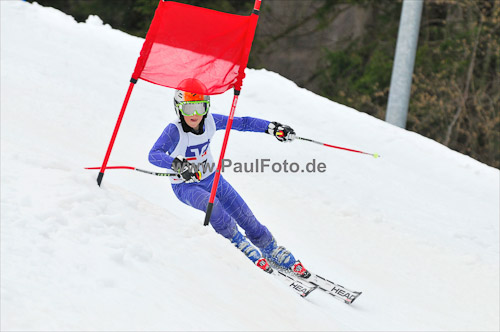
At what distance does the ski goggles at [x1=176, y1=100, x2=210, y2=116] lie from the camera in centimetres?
403

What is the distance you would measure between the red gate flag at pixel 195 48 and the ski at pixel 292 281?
129 cm

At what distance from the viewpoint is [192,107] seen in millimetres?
4051

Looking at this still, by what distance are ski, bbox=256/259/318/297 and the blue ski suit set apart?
26cm

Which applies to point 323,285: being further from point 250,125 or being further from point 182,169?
point 182,169

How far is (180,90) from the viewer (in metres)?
3.99

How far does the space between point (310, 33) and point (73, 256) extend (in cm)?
1577

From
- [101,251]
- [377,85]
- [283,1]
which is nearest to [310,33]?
[283,1]

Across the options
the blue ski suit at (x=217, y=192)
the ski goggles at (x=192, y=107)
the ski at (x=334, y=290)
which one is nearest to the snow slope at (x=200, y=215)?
the ski at (x=334, y=290)

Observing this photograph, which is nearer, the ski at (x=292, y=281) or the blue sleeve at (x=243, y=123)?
the ski at (x=292, y=281)

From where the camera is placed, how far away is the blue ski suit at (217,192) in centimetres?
403

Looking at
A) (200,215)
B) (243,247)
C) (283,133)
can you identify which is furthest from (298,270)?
(200,215)

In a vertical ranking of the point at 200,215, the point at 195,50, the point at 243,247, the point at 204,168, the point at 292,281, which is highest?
the point at 195,50

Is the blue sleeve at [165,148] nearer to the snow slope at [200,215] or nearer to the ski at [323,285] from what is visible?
the snow slope at [200,215]

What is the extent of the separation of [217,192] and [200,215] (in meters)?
1.59
